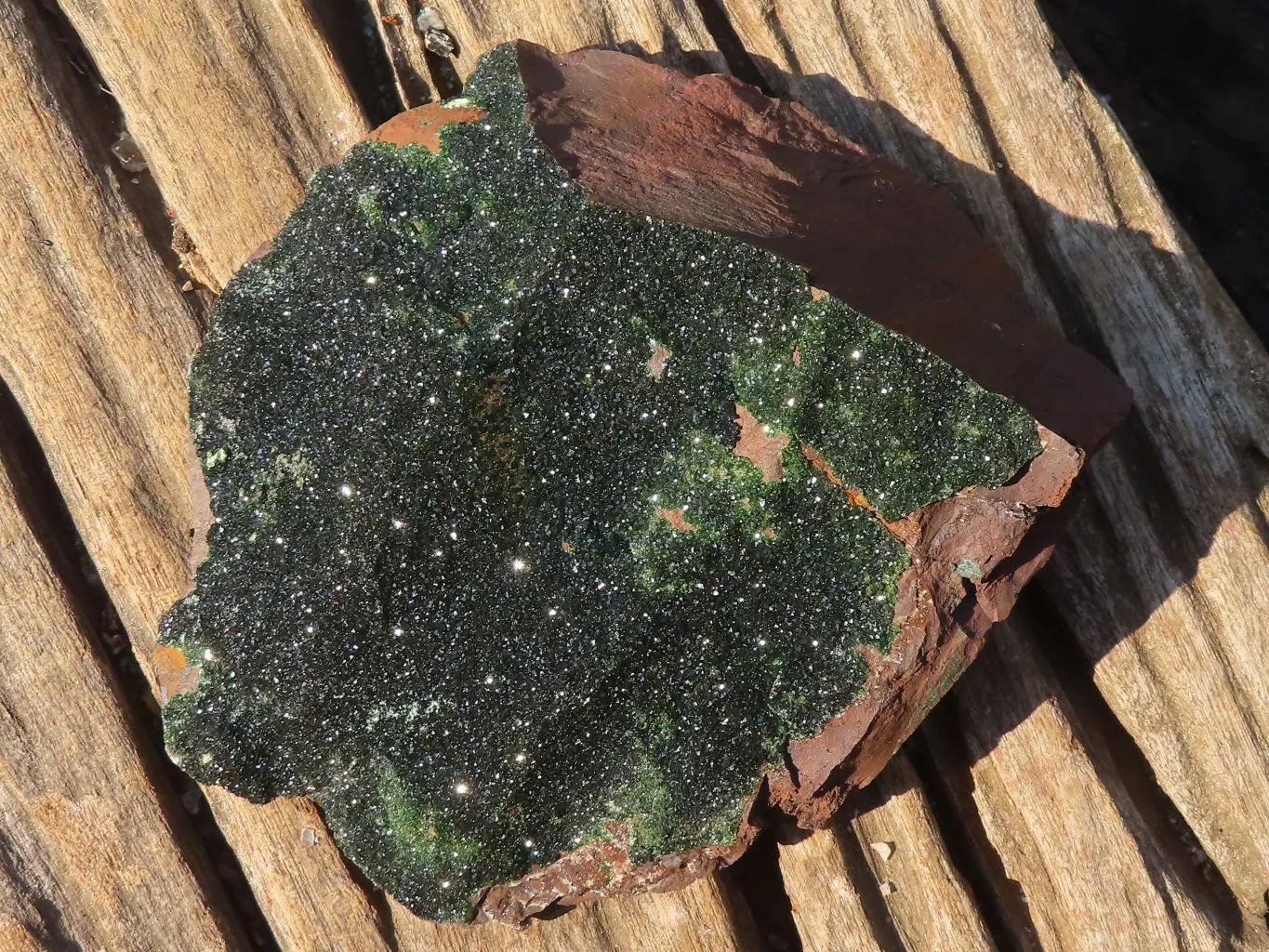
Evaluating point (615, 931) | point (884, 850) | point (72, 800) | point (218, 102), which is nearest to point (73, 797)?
point (72, 800)

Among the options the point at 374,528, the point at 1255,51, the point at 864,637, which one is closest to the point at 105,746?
the point at 374,528

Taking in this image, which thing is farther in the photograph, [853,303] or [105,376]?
[105,376]

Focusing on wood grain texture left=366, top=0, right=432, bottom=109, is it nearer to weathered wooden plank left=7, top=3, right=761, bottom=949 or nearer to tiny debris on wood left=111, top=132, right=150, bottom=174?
weathered wooden plank left=7, top=3, right=761, bottom=949

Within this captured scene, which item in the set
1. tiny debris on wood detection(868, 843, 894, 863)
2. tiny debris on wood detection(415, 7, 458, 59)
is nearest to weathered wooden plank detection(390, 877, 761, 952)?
tiny debris on wood detection(868, 843, 894, 863)

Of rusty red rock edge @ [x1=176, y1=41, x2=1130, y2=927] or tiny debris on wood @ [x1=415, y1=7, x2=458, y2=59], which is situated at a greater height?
tiny debris on wood @ [x1=415, y1=7, x2=458, y2=59]

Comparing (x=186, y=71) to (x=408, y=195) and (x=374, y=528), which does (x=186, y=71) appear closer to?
(x=408, y=195)

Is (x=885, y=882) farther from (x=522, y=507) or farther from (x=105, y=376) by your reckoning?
(x=105, y=376)
